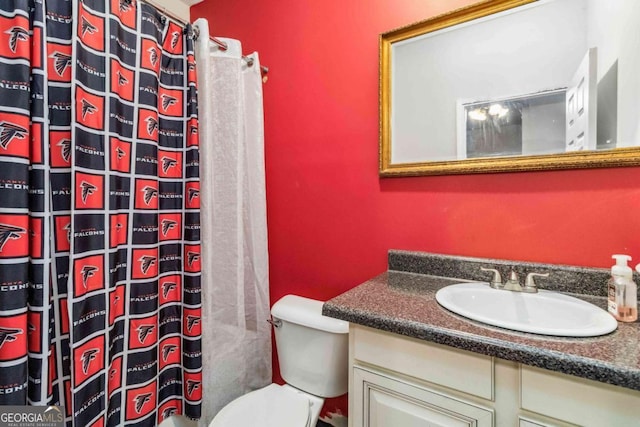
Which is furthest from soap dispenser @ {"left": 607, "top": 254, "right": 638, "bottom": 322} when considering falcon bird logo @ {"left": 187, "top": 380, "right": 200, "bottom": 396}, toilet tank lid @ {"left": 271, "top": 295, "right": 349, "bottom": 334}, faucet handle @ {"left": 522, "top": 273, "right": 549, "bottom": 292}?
falcon bird logo @ {"left": 187, "top": 380, "right": 200, "bottom": 396}

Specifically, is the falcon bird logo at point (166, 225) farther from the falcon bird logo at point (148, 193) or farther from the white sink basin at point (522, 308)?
the white sink basin at point (522, 308)

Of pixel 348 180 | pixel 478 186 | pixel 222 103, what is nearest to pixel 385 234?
pixel 348 180

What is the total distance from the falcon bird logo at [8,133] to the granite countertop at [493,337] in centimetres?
98

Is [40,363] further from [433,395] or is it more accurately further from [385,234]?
[385,234]

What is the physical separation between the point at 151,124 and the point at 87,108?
0.70 ft

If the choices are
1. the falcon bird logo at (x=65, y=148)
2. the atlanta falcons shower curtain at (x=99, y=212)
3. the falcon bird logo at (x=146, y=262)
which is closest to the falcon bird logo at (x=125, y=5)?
the atlanta falcons shower curtain at (x=99, y=212)

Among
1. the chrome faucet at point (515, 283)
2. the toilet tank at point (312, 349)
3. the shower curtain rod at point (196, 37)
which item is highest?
the shower curtain rod at point (196, 37)

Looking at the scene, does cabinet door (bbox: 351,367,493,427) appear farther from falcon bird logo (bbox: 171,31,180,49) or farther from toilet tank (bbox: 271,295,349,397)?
falcon bird logo (bbox: 171,31,180,49)

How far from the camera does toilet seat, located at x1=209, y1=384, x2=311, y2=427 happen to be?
1113 mm

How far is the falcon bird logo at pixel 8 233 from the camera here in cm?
80

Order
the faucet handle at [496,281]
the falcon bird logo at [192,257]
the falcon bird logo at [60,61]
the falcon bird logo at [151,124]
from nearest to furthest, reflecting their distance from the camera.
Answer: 1. the falcon bird logo at [60,61]
2. the faucet handle at [496,281]
3. the falcon bird logo at [151,124]
4. the falcon bird logo at [192,257]

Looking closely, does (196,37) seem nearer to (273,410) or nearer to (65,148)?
(65,148)

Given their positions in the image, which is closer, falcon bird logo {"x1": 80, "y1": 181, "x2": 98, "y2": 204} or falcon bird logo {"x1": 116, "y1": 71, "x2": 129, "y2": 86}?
falcon bird logo {"x1": 80, "y1": 181, "x2": 98, "y2": 204}

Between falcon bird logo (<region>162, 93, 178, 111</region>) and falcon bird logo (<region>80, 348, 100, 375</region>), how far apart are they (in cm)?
90
